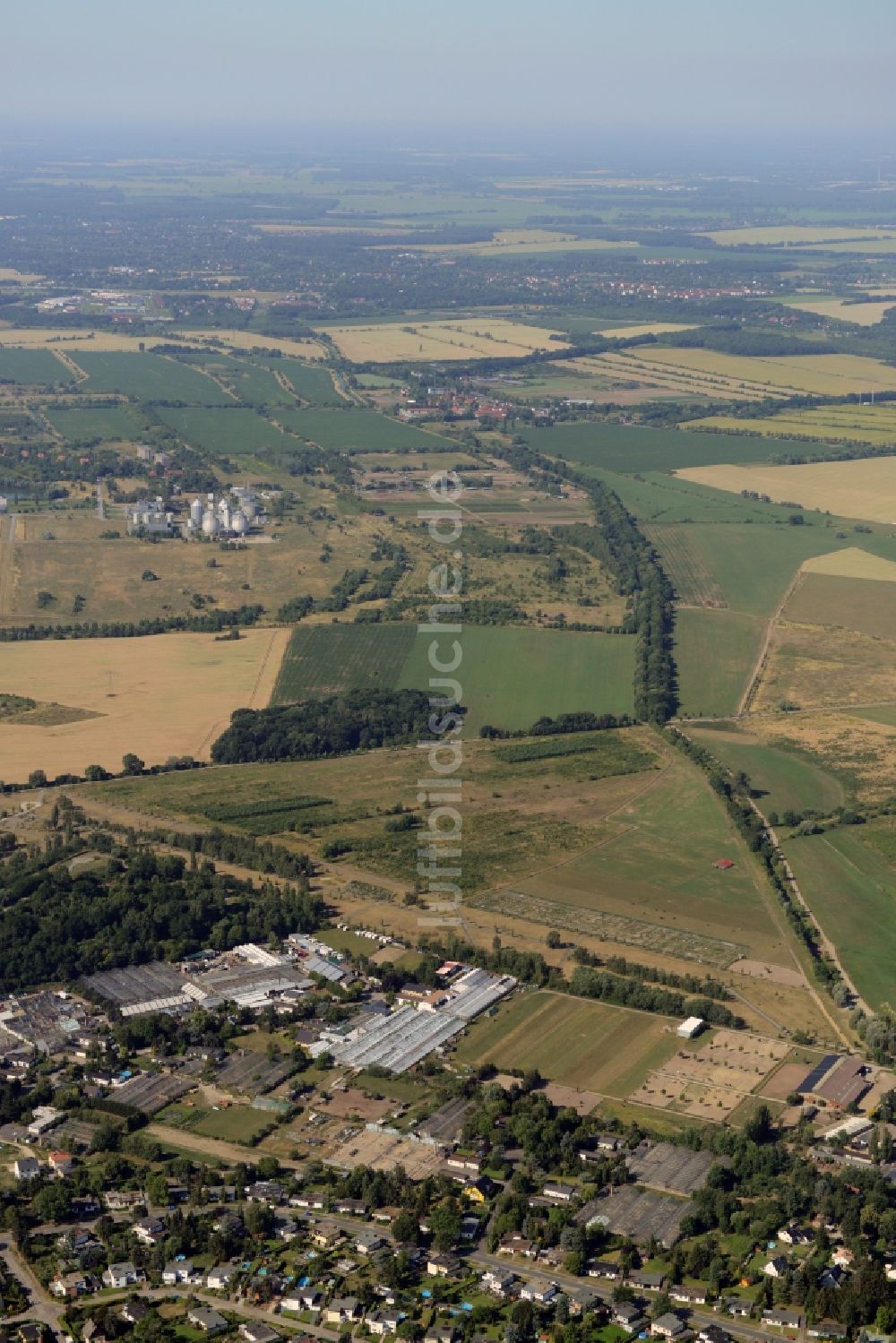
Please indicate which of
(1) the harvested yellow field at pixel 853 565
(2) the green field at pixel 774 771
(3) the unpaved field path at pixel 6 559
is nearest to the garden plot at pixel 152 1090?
(2) the green field at pixel 774 771

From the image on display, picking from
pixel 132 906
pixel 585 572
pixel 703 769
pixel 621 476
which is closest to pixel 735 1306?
pixel 132 906

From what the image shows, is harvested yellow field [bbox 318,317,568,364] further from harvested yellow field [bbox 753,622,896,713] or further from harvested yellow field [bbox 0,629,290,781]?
harvested yellow field [bbox 753,622,896,713]

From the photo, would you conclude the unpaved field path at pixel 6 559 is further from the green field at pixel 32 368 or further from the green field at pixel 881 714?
the green field at pixel 32 368

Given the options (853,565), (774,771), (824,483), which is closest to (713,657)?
(774,771)

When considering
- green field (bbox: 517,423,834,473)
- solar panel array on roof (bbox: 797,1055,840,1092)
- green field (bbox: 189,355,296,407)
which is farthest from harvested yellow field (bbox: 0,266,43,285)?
solar panel array on roof (bbox: 797,1055,840,1092)

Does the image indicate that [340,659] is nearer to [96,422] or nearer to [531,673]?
[531,673]

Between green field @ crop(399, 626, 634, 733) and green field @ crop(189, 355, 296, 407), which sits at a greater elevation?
green field @ crop(189, 355, 296, 407)

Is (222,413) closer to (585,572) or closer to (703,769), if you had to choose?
(585,572)
